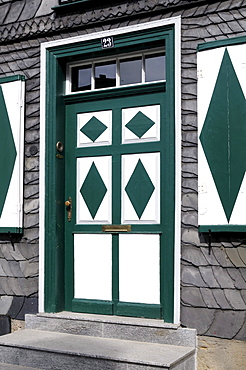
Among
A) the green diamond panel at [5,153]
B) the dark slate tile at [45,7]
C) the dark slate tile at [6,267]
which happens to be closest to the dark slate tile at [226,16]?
the dark slate tile at [45,7]

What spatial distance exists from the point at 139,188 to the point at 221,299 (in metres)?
1.29

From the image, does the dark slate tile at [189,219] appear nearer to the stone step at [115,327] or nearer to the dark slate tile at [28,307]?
the stone step at [115,327]

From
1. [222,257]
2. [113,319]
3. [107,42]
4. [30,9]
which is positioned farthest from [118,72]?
[113,319]

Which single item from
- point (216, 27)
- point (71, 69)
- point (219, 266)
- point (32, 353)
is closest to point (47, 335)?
point (32, 353)

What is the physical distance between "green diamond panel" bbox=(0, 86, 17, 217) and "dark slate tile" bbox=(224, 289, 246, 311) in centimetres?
246

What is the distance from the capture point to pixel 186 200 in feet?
16.5

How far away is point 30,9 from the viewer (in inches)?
236

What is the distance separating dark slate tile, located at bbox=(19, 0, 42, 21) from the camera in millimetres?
5953

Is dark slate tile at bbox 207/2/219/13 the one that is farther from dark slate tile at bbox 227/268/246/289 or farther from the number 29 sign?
dark slate tile at bbox 227/268/246/289

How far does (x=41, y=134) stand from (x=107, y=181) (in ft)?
2.70

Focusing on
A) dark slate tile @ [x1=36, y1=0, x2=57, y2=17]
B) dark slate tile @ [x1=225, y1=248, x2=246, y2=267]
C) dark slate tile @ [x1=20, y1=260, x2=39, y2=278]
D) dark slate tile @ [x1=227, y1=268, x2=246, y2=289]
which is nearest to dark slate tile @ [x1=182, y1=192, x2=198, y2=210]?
dark slate tile @ [x1=225, y1=248, x2=246, y2=267]

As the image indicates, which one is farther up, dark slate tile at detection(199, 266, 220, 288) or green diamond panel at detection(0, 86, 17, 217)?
green diamond panel at detection(0, 86, 17, 217)

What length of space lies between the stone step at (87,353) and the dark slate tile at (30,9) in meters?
3.17

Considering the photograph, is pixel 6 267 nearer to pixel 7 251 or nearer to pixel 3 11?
pixel 7 251
